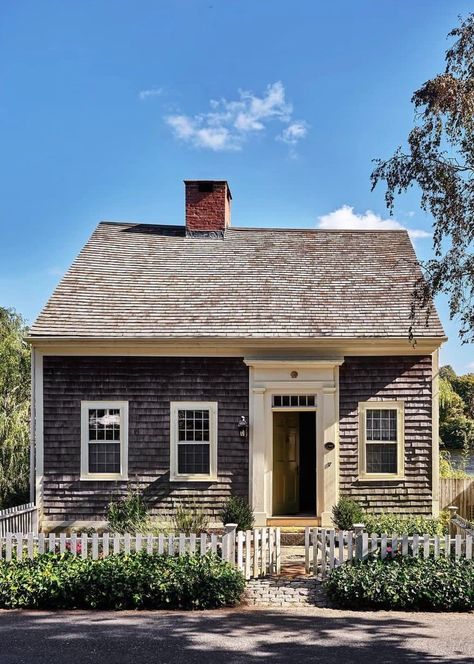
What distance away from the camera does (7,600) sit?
27.4ft

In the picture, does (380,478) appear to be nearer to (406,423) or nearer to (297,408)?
(406,423)

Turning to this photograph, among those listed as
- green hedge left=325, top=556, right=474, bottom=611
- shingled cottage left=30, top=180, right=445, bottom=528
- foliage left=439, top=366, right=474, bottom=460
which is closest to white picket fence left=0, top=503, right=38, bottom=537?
shingled cottage left=30, top=180, right=445, bottom=528

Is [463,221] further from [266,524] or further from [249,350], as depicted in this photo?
[266,524]

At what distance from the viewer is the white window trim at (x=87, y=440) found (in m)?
13.1

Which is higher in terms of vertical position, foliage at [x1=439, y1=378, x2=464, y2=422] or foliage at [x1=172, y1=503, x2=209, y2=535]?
foliage at [x1=439, y1=378, x2=464, y2=422]

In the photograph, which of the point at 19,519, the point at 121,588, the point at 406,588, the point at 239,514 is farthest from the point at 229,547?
the point at 19,519

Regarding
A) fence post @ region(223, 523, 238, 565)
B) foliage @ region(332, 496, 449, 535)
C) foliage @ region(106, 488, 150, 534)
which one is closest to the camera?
fence post @ region(223, 523, 238, 565)

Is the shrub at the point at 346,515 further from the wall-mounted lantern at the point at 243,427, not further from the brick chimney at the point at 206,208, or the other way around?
the brick chimney at the point at 206,208

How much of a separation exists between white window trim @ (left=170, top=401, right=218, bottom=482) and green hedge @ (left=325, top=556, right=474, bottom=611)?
472cm

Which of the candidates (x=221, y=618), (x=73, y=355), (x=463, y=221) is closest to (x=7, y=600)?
(x=221, y=618)

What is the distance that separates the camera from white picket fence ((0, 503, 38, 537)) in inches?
444

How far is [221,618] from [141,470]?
550 cm

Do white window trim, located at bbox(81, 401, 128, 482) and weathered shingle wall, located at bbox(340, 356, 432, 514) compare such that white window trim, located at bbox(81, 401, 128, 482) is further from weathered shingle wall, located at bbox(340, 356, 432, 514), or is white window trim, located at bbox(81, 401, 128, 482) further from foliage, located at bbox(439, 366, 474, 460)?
foliage, located at bbox(439, 366, 474, 460)

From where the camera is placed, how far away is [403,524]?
1155 cm
